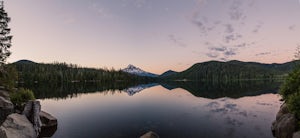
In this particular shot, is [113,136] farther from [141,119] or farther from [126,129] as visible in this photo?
[141,119]

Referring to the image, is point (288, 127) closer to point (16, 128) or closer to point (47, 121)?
point (16, 128)

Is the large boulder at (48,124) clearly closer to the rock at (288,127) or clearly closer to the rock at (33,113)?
the rock at (33,113)

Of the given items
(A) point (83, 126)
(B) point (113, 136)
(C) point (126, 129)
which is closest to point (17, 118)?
(A) point (83, 126)

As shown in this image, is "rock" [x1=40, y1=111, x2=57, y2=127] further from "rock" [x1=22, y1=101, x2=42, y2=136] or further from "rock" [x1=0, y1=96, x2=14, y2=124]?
"rock" [x1=0, y1=96, x2=14, y2=124]

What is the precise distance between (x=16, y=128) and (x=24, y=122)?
1.97 m

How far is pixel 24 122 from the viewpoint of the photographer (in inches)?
719

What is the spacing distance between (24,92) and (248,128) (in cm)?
3143

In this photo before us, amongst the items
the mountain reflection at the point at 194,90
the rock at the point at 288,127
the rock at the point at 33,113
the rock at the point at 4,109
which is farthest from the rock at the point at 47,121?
the mountain reflection at the point at 194,90

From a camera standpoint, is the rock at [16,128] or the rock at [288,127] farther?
the rock at [288,127]

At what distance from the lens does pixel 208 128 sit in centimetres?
2270

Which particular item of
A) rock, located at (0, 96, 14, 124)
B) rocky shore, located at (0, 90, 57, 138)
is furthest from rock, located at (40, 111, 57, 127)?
rock, located at (0, 96, 14, 124)

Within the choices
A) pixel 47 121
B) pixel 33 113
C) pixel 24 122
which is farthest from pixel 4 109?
pixel 47 121

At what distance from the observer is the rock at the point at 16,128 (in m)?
14.3

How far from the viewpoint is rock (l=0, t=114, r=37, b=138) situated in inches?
562
